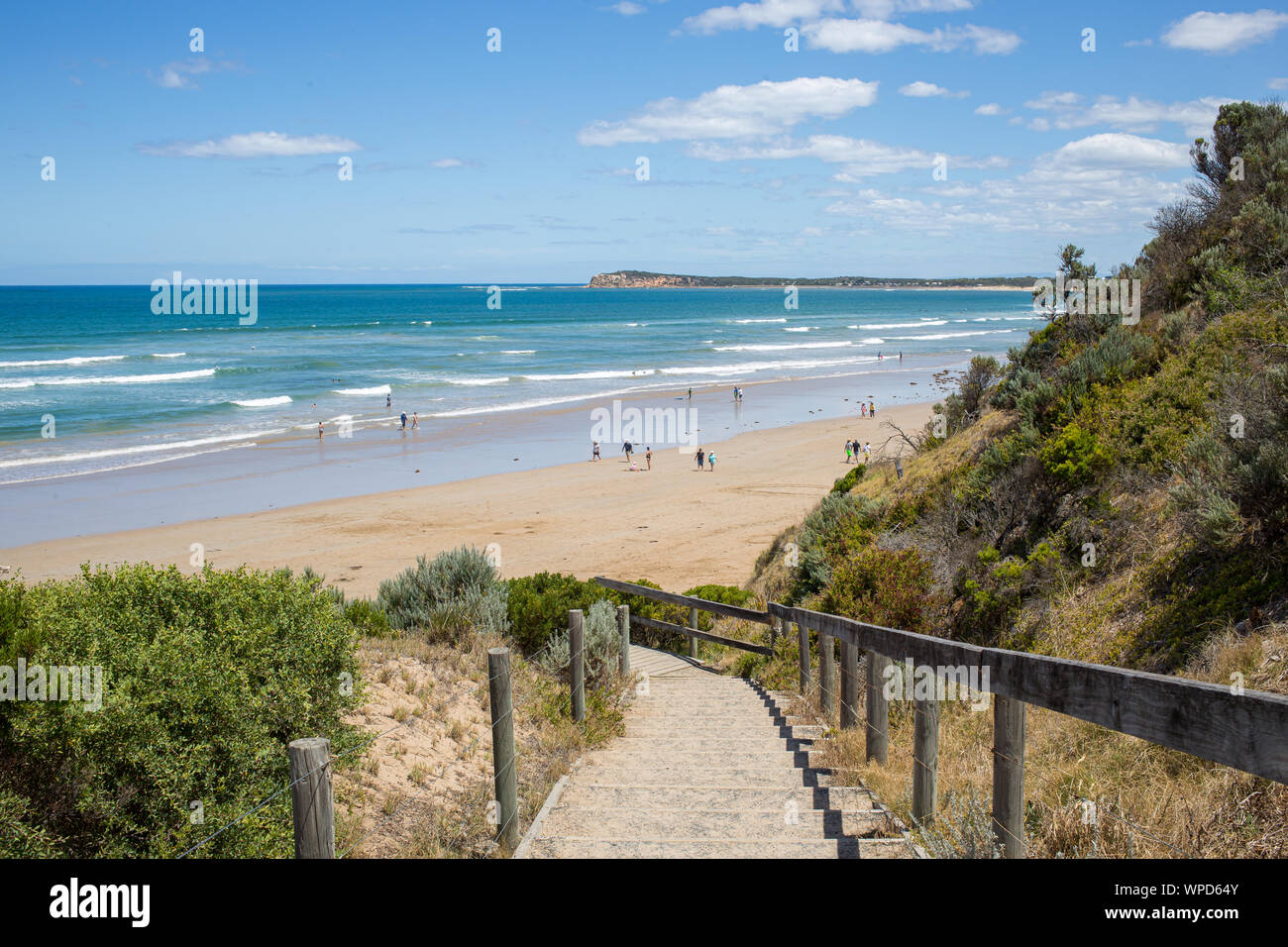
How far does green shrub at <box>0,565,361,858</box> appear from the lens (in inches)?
157

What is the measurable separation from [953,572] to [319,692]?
20.7 ft

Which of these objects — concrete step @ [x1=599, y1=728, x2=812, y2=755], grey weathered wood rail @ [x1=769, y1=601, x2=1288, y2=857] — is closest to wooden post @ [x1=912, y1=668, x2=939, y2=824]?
grey weathered wood rail @ [x1=769, y1=601, x2=1288, y2=857]

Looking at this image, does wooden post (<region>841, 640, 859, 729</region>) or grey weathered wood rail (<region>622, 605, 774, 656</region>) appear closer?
wooden post (<region>841, 640, 859, 729</region>)

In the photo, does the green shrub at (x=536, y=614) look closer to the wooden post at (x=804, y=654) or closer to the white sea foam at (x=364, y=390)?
the wooden post at (x=804, y=654)

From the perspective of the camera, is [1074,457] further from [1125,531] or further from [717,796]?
[717,796]

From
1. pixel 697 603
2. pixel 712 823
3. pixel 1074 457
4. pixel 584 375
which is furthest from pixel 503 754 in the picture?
pixel 584 375

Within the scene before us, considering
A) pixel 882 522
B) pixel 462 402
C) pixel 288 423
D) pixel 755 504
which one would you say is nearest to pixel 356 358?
pixel 462 402

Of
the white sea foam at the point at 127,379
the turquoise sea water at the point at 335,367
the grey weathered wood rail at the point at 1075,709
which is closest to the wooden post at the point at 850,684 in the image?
the grey weathered wood rail at the point at 1075,709

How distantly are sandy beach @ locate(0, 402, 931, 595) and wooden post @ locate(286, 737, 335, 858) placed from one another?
15.9m

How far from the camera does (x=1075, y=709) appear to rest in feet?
9.82

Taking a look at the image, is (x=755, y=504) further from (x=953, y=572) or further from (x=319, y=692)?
(x=319, y=692)

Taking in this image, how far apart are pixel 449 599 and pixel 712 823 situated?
4.77 m

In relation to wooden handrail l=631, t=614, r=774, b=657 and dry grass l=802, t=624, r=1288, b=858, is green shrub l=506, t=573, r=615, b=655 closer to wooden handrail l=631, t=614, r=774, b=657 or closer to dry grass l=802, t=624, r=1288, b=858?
wooden handrail l=631, t=614, r=774, b=657

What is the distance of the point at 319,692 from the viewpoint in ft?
17.0
